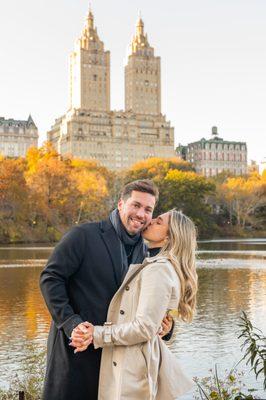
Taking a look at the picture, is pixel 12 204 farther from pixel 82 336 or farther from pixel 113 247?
pixel 82 336

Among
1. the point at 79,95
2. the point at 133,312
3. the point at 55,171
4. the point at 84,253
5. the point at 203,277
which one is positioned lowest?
the point at 203,277

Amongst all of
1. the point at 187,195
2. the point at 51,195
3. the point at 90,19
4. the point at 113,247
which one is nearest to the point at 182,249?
the point at 113,247

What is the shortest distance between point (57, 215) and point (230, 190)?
27238 mm

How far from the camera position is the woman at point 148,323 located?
3727mm

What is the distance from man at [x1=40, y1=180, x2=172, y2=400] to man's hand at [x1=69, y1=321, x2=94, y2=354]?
3 cm

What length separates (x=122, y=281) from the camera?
4.11 metres

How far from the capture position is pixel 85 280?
13.4ft

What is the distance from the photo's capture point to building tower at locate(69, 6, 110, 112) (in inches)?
6206

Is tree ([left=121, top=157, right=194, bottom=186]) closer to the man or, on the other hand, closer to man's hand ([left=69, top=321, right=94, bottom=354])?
the man

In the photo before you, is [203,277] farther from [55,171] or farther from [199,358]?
[55,171]

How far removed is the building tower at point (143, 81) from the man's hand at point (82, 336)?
15570cm

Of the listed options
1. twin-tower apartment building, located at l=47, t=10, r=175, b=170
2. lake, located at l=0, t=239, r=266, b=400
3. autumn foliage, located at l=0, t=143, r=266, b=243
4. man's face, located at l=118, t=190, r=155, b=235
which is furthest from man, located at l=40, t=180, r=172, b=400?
twin-tower apartment building, located at l=47, t=10, r=175, b=170

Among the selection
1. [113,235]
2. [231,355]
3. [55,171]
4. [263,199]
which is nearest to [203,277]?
[231,355]

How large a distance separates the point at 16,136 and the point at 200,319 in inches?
5897
